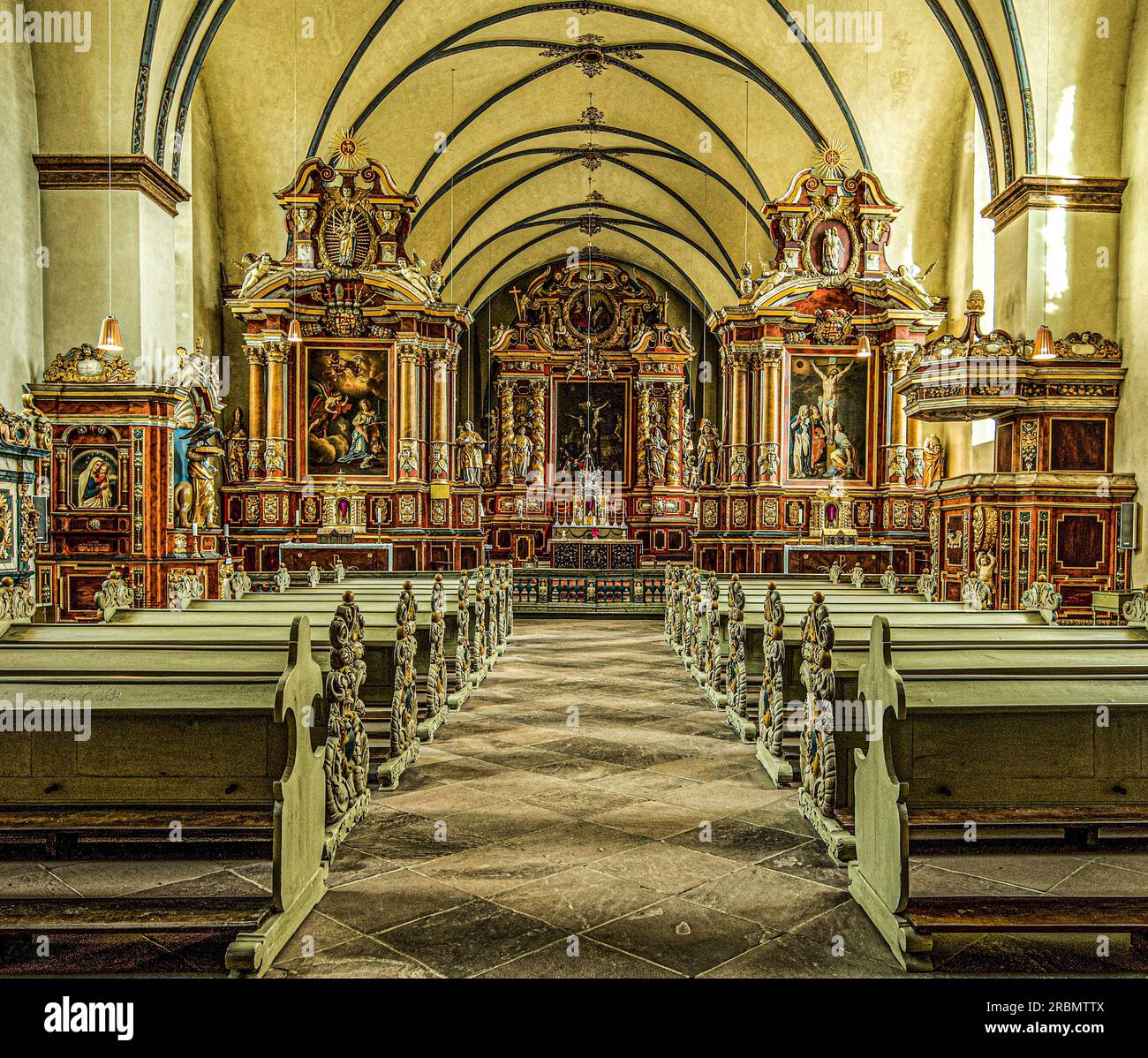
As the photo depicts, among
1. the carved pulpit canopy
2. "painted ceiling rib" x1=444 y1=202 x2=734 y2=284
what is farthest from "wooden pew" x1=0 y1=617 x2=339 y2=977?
"painted ceiling rib" x1=444 y1=202 x2=734 y2=284

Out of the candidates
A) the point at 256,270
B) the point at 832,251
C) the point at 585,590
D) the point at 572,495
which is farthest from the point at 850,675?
the point at 572,495

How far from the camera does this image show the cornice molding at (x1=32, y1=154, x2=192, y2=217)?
11.3 metres

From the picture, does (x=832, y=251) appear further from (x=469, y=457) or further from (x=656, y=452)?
(x=656, y=452)

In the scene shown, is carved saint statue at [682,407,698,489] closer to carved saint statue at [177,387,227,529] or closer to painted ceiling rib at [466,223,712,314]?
painted ceiling rib at [466,223,712,314]

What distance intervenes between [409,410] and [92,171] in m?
7.28

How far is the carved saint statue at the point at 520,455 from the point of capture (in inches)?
1017

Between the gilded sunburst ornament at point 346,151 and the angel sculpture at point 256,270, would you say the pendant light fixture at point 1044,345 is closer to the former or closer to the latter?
the gilded sunburst ornament at point 346,151

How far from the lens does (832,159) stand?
17125 mm

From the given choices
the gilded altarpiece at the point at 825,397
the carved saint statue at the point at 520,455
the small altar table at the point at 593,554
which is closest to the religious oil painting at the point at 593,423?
the carved saint statue at the point at 520,455

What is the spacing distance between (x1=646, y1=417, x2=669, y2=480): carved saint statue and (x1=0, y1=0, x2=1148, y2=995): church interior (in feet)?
0.26

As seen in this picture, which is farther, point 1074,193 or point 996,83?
point 996,83

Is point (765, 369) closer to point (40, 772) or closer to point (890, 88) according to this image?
point (890, 88)

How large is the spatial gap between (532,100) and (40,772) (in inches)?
784
